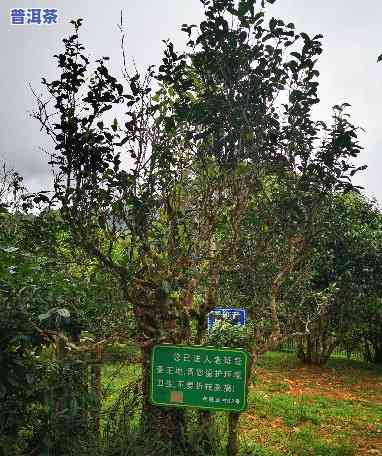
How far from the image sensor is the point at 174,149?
22.0 feet

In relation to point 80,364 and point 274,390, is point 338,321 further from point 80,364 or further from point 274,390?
point 80,364

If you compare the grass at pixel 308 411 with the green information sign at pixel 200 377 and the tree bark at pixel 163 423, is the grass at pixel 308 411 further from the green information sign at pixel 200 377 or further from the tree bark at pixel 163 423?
the green information sign at pixel 200 377

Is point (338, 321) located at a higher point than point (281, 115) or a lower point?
lower

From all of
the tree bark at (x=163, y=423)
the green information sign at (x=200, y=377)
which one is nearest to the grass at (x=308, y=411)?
the tree bark at (x=163, y=423)

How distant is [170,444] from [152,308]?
172cm

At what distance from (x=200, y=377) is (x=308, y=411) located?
690 centimetres

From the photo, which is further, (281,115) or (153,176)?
(281,115)

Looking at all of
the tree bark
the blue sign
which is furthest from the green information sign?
the blue sign

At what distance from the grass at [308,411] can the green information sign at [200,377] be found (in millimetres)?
896

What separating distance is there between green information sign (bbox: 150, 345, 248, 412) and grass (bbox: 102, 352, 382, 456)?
0.90m

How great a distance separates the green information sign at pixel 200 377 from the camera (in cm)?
584

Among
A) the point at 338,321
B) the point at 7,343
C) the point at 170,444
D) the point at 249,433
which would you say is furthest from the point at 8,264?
the point at 338,321

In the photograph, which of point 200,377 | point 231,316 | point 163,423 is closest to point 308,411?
point 231,316

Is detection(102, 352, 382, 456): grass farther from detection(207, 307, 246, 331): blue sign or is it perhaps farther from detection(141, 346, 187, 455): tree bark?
detection(207, 307, 246, 331): blue sign
